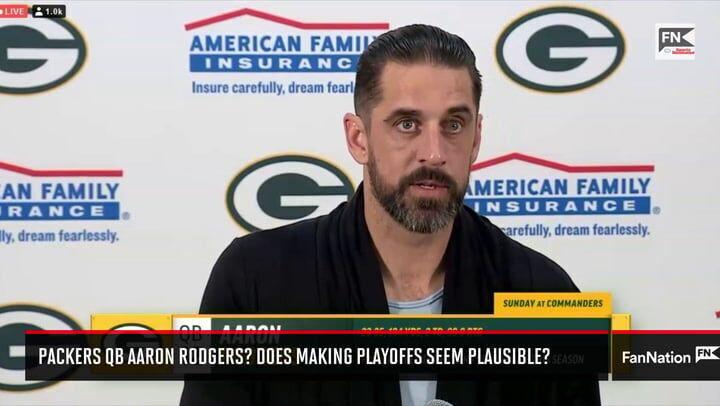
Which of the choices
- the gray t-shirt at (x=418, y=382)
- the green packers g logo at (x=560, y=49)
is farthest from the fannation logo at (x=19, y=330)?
the green packers g logo at (x=560, y=49)

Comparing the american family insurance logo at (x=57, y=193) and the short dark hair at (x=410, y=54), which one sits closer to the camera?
the short dark hair at (x=410, y=54)

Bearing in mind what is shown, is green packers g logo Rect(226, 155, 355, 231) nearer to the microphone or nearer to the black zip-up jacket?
the black zip-up jacket

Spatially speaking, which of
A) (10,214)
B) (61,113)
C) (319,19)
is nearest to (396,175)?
(319,19)

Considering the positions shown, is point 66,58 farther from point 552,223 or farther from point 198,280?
point 552,223

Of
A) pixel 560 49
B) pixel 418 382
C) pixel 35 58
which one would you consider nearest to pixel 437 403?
pixel 418 382

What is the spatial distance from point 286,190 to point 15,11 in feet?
2.61

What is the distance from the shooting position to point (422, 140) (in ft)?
5.21

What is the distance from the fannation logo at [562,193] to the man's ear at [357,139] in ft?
1.07

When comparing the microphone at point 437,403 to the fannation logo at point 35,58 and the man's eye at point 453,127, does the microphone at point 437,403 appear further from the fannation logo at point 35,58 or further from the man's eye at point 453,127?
the fannation logo at point 35,58

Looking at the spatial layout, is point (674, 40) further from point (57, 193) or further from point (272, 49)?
point (57, 193)

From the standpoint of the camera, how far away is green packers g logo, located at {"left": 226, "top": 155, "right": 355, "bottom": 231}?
1845 mm

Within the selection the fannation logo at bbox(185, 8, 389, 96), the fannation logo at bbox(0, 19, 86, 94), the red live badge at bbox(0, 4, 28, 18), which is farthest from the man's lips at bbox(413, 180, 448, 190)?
the red live badge at bbox(0, 4, 28, 18)

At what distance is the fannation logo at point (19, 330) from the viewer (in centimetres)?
183

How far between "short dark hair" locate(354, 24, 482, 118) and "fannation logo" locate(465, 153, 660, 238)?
0.24 m
